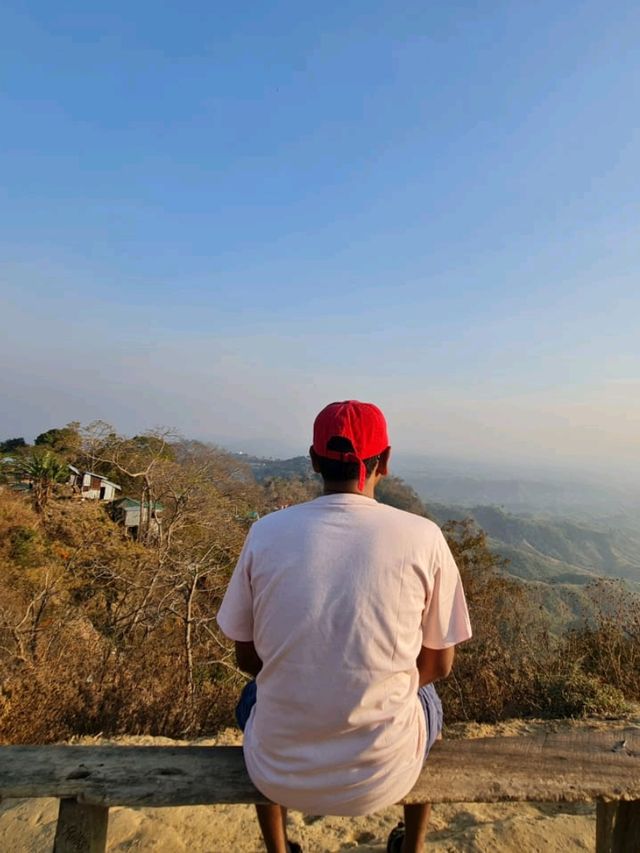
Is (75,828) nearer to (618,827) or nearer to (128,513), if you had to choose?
(618,827)

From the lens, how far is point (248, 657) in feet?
4.78

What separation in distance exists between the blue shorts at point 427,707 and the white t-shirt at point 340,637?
262 millimetres

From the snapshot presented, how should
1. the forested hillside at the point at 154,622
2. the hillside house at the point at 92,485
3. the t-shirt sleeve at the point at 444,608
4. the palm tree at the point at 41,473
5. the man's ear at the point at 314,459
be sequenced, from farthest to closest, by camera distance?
the hillside house at the point at 92,485 < the palm tree at the point at 41,473 < the forested hillside at the point at 154,622 < the man's ear at the point at 314,459 < the t-shirt sleeve at the point at 444,608

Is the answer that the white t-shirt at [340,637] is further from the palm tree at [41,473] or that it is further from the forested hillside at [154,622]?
the palm tree at [41,473]

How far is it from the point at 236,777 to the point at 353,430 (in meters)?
1.21

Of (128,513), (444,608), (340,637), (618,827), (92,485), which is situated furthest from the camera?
(92,485)

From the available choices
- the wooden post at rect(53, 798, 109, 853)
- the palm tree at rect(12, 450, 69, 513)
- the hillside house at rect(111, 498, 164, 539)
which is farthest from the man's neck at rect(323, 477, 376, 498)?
the hillside house at rect(111, 498, 164, 539)

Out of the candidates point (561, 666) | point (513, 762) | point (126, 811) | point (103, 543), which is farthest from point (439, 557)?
point (103, 543)

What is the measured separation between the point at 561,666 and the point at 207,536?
11153mm

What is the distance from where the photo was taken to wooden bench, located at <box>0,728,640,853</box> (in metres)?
1.53

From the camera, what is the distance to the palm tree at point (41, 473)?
1827 cm

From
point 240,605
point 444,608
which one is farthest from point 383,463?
point 240,605

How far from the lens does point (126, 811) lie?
241cm

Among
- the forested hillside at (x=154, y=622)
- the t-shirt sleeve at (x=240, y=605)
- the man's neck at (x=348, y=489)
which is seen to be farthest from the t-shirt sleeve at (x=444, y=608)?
the forested hillside at (x=154, y=622)
